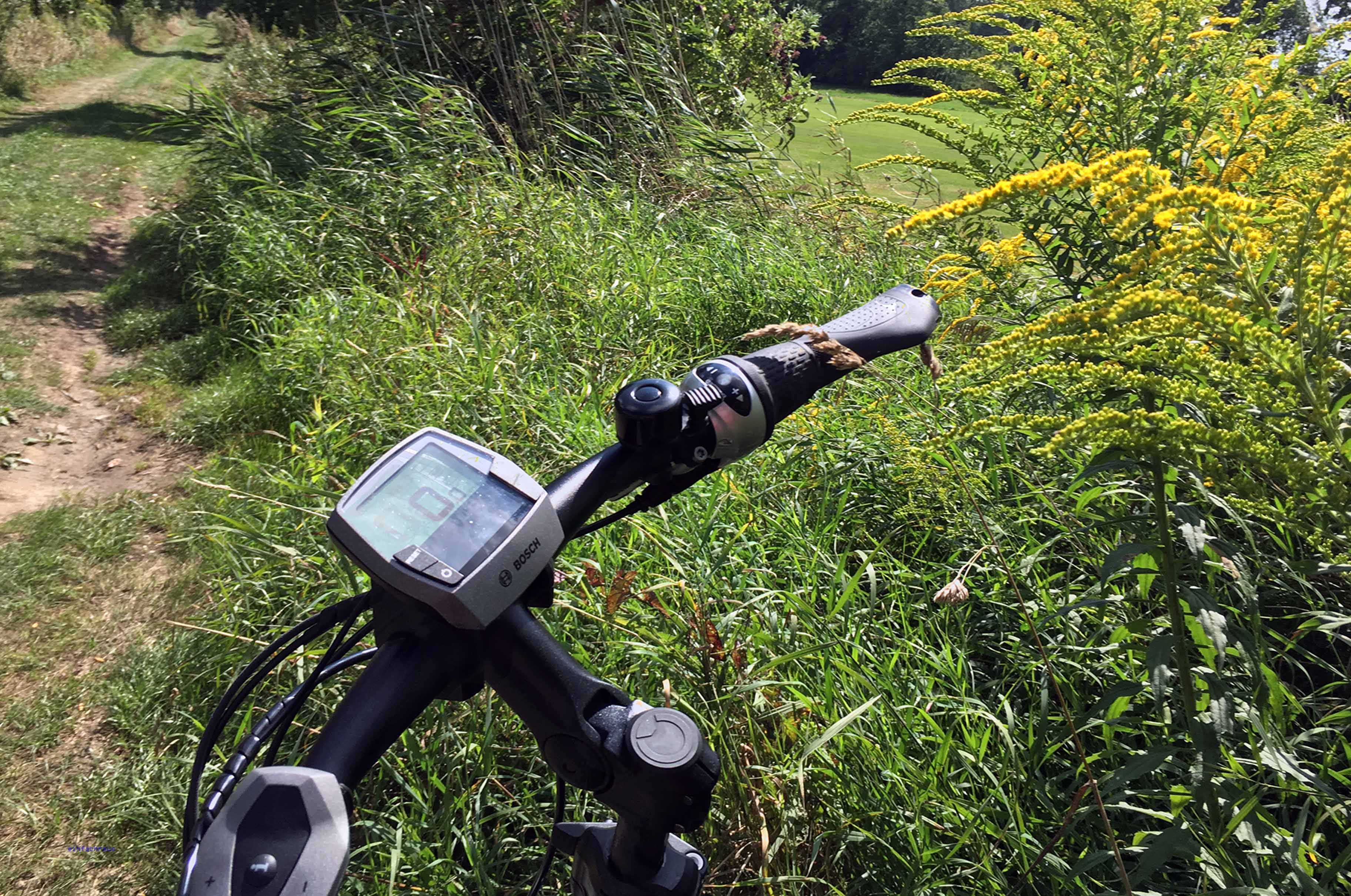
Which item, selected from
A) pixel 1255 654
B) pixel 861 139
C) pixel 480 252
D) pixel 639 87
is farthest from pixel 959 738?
pixel 861 139

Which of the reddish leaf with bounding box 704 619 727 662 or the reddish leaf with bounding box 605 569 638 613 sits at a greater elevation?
the reddish leaf with bounding box 605 569 638 613

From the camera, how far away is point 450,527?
0.83 meters

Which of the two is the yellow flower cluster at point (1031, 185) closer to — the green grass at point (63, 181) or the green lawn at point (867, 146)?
the green lawn at point (867, 146)

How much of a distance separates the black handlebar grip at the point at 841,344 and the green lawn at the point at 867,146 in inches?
60.4

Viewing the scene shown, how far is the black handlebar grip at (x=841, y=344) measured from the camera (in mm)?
1133

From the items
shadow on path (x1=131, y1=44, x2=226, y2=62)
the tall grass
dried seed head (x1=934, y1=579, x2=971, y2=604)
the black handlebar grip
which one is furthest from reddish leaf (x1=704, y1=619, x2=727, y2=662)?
shadow on path (x1=131, y1=44, x2=226, y2=62)

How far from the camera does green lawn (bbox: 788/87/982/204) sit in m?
5.16

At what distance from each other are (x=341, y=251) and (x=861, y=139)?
40.6ft

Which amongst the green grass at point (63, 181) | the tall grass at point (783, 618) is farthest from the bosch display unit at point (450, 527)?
the green grass at point (63, 181)

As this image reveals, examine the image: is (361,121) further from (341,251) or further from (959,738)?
(959,738)

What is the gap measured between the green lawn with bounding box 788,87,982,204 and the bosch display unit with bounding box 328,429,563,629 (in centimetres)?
217

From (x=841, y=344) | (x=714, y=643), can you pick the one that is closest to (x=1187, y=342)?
(x=841, y=344)

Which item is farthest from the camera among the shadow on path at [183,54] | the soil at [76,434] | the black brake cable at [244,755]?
the shadow on path at [183,54]

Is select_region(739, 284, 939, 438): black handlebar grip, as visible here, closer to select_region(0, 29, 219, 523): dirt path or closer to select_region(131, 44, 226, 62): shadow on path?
select_region(0, 29, 219, 523): dirt path
